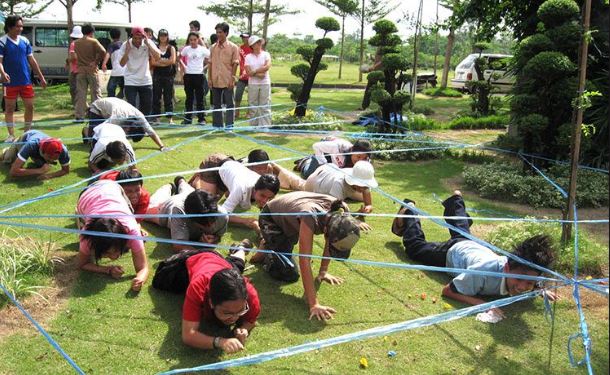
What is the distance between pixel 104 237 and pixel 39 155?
10.2ft

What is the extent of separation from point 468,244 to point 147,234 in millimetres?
2839

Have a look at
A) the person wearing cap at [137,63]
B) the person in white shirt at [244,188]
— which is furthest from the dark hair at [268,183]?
the person wearing cap at [137,63]

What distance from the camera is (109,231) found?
150 inches

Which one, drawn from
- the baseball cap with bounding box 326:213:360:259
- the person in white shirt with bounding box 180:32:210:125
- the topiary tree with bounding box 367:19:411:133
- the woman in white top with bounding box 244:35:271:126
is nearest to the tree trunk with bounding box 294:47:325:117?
the woman in white top with bounding box 244:35:271:126

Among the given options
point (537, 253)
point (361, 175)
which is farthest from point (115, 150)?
point (537, 253)

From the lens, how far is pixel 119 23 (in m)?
18.8

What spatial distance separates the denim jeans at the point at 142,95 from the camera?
28.3 ft

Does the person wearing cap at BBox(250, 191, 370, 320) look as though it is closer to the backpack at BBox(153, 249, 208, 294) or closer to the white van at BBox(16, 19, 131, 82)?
the backpack at BBox(153, 249, 208, 294)

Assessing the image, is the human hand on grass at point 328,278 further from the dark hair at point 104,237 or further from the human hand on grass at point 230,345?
the dark hair at point 104,237

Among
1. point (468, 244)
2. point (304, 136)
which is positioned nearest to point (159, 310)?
point (468, 244)

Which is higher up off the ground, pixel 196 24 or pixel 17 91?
pixel 196 24

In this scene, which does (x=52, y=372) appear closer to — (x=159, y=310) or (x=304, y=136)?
(x=159, y=310)

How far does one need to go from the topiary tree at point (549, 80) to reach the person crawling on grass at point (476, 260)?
3277 mm

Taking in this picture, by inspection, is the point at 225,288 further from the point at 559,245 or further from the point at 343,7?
the point at 343,7
